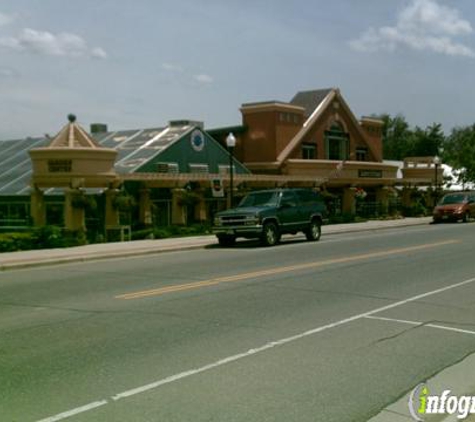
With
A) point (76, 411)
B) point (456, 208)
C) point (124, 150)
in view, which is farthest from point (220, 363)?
point (456, 208)

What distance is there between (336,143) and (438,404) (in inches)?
1727

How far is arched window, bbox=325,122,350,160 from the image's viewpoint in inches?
1882

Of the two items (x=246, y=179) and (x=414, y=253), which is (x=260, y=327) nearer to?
(x=414, y=253)

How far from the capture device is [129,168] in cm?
3281

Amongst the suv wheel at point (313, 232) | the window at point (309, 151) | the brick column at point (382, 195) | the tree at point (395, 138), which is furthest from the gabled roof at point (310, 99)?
the tree at point (395, 138)

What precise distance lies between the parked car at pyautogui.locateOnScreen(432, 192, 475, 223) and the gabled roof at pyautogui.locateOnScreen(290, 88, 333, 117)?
35.8ft

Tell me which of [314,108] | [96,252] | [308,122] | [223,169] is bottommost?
[96,252]

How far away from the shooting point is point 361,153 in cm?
5191

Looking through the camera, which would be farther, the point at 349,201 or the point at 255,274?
the point at 349,201

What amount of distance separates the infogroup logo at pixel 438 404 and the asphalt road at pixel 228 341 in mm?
245

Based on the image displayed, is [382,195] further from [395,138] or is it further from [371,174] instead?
[395,138]

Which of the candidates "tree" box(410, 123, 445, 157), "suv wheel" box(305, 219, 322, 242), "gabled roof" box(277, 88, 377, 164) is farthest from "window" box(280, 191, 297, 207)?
"tree" box(410, 123, 445, 157)

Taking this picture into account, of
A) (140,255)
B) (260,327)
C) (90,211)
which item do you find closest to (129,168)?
(90,211)

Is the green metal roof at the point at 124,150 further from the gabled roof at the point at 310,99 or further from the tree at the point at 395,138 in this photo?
the tree at the point at 395,138
